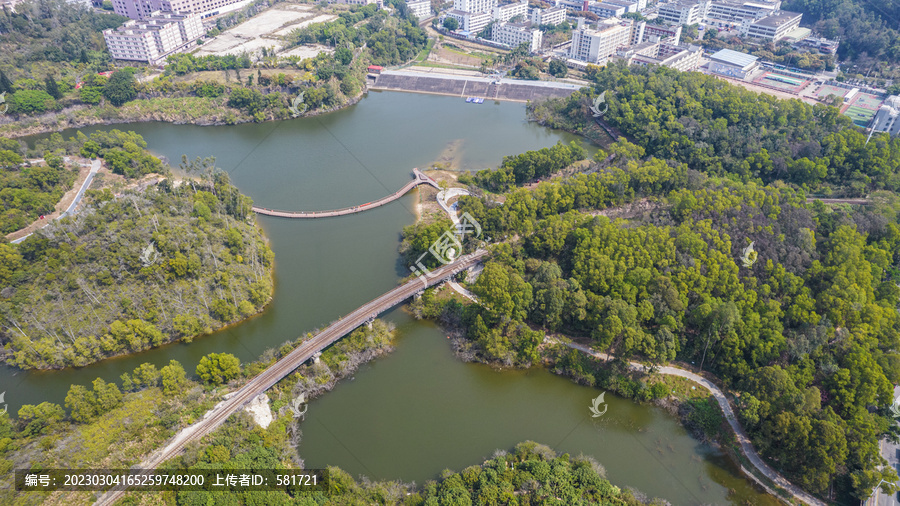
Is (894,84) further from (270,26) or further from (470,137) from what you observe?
(270,26)

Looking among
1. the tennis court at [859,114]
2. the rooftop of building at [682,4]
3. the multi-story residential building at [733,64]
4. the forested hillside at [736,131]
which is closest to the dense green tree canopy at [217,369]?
the forested hillside at [736,131]

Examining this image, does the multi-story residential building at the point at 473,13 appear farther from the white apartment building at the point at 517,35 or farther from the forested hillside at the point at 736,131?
the forested hillside at the point at 736,131

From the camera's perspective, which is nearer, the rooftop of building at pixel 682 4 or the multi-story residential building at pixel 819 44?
the multi-story residential building at pixel 819 44

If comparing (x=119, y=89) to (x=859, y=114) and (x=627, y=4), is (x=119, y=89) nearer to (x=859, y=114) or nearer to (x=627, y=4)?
(x=627, y=4)

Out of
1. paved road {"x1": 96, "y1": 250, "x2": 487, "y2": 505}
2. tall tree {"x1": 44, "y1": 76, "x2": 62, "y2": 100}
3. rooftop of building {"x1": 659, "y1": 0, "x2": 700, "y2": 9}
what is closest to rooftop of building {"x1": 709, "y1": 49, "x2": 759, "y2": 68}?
rooftop of building {"x1": 659, "y1": 0, "x2": 700, "y2": 9}
